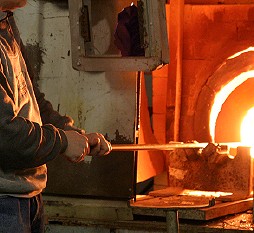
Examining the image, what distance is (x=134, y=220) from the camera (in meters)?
4.11

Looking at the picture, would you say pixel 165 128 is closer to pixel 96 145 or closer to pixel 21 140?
pixel 96 145

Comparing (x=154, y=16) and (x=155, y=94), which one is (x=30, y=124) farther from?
(x=155, y=94)

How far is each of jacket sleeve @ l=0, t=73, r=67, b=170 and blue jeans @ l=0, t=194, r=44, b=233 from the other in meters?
0.15

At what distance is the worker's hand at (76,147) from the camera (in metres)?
2.87

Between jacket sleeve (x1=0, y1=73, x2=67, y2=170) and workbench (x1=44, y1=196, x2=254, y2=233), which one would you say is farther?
workbench (x1=44, y1=196, x2=254, y2=233)

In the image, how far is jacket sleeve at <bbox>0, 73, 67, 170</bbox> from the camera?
2693 millimetres

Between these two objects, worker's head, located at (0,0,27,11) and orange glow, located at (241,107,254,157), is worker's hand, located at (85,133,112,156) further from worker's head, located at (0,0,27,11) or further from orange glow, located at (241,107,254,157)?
orange glow, located at (241,107,254,157)

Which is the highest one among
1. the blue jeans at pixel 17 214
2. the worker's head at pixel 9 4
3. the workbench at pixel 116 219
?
the worker's head at pixel 9 4

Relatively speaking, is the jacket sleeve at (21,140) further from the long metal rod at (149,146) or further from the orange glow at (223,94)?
the orange glow at (223,94)

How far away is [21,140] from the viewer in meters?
2.71

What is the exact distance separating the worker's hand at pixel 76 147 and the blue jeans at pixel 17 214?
0.27 metres

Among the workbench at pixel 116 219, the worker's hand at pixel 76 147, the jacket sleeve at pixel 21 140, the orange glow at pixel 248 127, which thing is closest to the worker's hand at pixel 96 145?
the worker's hand at pixel 76 147

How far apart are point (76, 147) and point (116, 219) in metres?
1.36

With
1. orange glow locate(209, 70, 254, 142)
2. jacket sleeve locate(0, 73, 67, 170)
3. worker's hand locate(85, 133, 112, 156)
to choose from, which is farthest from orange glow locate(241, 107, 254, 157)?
jacket sleeve locate(0, 73, 67, 170)
